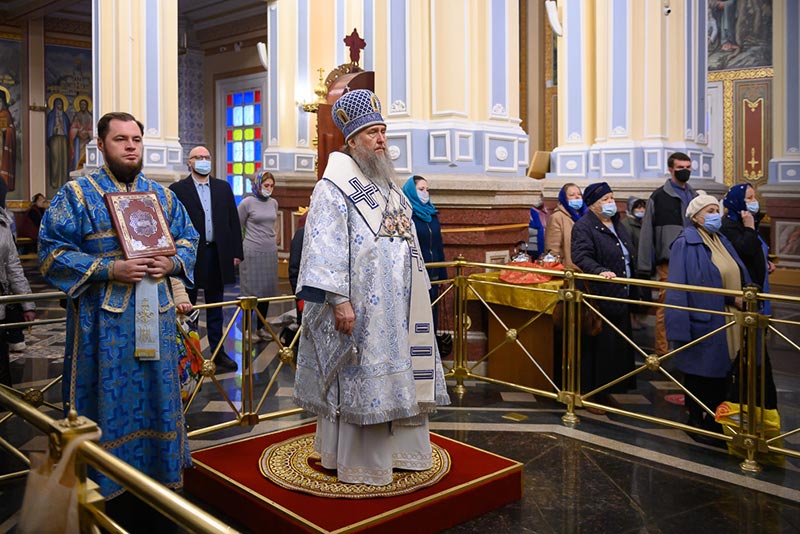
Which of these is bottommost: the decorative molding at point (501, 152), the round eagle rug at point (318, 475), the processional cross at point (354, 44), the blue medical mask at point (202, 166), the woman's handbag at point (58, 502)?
the round eagle rug at point (318, 475)

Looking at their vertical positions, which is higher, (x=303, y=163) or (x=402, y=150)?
(x=303, y=163)

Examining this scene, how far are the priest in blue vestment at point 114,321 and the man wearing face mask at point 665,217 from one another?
15.8ft

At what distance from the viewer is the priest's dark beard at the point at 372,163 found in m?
3.60

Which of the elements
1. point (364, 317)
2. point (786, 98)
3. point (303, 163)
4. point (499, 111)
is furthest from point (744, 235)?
point (786, 98)

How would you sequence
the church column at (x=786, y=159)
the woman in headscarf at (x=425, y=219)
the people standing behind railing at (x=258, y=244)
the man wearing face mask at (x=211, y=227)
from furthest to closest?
1. the church column at (x=786, y=159)
2. the people standing behind railing at (x=258, y=244)
3. the man wearing face mask at (x=211, y=227)
4. the woman in headscarf at (x=425, y=219)

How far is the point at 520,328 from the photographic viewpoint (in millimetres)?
5770

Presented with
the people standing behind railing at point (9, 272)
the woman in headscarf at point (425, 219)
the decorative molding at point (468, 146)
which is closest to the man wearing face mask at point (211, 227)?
the people standing behind railing at point (9, 272)

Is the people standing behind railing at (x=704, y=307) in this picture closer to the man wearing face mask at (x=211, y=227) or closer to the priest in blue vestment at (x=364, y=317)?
the priest in blue vestment at (x=364, y=317)

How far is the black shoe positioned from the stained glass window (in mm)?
12120

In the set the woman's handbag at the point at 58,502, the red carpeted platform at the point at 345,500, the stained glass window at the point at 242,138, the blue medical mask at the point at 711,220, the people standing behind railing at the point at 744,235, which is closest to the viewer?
the woman's handbag at the point at 58,502

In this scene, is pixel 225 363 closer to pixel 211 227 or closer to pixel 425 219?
pixel 211 227

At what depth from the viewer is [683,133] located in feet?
34.1

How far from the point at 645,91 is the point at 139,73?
6671 millimetres

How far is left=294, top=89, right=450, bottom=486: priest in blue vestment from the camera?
3.44 metres
